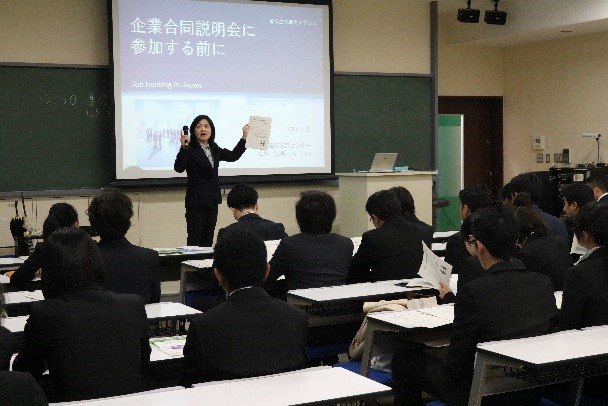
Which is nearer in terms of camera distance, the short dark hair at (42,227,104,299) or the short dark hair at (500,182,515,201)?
the short dark hair at (42,227,104,299)

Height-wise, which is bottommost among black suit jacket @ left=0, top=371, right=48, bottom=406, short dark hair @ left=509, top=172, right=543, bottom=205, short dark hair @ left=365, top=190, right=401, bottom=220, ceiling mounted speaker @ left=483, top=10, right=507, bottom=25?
black suit jacket @ left=0, top=371, right=48, bottom=406

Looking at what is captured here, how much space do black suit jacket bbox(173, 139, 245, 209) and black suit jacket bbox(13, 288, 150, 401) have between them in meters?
4.56

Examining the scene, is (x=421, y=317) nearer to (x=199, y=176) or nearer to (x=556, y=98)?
(x=199, y=176)

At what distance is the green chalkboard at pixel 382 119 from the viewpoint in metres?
9.26

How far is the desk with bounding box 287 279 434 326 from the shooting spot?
393 cm

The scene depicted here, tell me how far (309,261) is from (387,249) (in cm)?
49

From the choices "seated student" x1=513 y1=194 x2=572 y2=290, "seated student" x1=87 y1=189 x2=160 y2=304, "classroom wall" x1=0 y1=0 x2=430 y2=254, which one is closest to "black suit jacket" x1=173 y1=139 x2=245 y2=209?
"classroom wall" x1=0 y1=0 x2=430 y2=254

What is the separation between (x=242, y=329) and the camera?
8.57 ft

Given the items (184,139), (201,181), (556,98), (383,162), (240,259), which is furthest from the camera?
(556,98)

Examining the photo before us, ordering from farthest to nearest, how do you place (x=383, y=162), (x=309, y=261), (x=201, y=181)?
1. (x=383, y=162)
2. (x=201, y=181)
3. (x=309, y=261)

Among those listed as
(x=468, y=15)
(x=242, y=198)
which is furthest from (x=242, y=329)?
(x=468, y=15)

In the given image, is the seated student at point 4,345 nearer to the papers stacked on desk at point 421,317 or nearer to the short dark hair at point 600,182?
the papers stacked on desk at point 421,317

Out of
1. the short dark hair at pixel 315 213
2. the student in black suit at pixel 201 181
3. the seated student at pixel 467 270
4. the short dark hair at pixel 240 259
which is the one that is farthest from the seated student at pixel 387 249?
the student in black suit at pixel 201 181

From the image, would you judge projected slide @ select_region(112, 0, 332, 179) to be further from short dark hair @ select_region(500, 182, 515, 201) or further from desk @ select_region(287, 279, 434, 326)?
desk @ select_region(287, 279, 434, 326)
